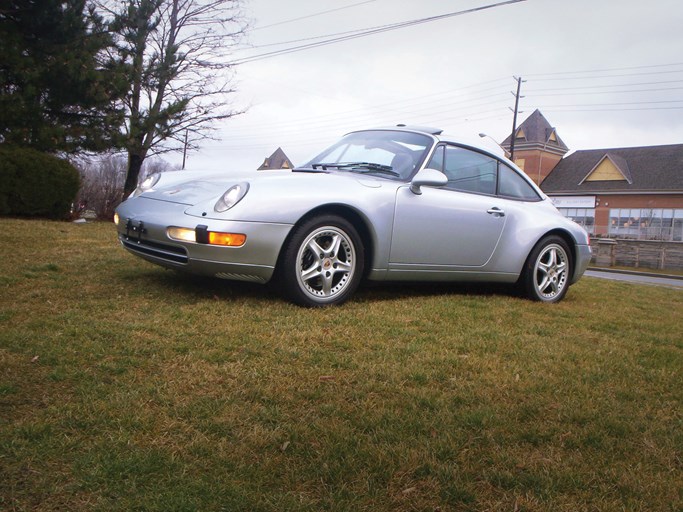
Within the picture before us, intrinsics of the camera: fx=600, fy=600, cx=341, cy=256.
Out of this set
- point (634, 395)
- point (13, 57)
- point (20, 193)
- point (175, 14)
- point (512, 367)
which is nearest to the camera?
point (634, 395)

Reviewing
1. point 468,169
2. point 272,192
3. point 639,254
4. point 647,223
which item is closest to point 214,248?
point 272,192

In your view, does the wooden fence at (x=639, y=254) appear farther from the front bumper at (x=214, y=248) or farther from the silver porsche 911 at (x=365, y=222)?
the front bumper at (x=214, y=248)

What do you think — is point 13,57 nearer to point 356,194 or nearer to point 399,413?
point 356,194

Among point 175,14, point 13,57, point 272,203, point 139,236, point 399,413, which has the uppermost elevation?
point 175,14

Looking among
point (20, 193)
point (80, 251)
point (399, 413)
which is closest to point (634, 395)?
point (399, 413)

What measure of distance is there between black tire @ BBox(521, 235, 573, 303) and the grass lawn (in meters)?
1.08

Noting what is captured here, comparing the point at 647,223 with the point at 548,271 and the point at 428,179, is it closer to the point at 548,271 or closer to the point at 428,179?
the point at 548,271

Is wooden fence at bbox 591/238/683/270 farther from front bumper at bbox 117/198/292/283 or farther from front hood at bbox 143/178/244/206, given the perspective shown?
front bumper at bbox 117/198/292/283

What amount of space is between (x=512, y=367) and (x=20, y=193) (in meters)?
11.0

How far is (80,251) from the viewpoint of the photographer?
644cm

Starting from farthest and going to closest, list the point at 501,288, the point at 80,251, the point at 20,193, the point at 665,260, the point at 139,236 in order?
1. the point at 665,260
2. the point at 20,193
3. the point at 80,251
4. the point at 501,288
5. the point at 139,236

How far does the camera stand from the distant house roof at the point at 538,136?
54656mm

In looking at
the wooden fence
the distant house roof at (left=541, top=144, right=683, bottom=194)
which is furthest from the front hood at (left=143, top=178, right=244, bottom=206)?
the distant house roof at (left=541, top=144, right=683, bottom=194)

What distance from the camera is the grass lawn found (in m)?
1.90
